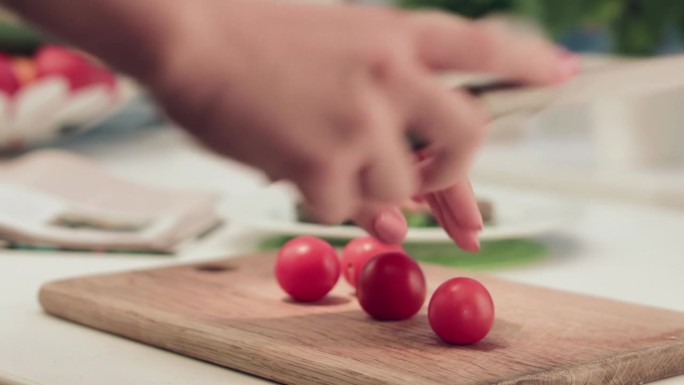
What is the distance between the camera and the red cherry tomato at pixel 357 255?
0.95 m

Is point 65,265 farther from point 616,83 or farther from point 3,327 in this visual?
point 616,83

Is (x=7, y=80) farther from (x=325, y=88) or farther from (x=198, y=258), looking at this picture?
(x=325, y=88)

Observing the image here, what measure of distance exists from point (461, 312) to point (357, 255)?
23 centimetres

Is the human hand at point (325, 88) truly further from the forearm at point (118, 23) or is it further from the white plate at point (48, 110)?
the white plate at point (48, 110)

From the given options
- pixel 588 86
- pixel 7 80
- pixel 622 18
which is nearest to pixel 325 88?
pixel 588 86

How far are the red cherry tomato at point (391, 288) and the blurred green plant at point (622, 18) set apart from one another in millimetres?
897

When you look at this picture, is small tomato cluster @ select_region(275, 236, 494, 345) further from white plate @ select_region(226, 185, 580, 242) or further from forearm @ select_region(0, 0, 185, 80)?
forearm @ select_region(0, 0, 185, 80)

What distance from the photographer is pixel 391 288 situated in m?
0.81

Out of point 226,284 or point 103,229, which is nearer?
point 226,284

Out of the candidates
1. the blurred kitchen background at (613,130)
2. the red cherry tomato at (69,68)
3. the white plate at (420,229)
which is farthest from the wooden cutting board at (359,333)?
the red cherry tomato at (69,68)

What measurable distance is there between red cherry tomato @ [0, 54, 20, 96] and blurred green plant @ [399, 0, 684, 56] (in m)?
0.82

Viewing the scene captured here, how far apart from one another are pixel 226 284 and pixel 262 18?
501mm

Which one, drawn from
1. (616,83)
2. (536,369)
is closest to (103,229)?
(616,83)

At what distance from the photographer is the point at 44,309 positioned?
95 centimetres
